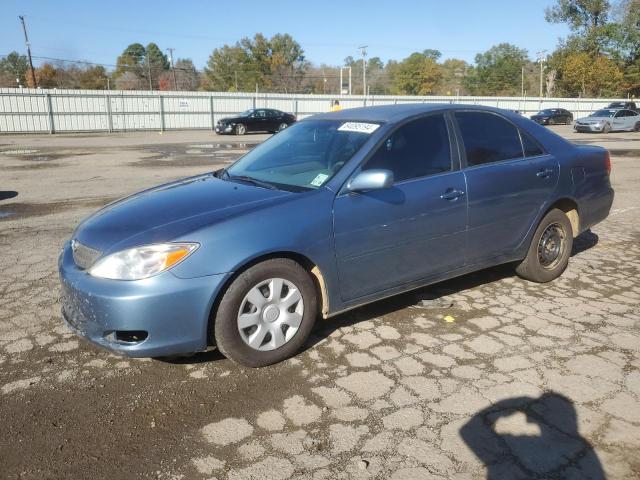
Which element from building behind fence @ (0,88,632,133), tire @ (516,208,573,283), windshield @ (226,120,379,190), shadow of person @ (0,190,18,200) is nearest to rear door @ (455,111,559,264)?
tire @ (516,208,573,283)

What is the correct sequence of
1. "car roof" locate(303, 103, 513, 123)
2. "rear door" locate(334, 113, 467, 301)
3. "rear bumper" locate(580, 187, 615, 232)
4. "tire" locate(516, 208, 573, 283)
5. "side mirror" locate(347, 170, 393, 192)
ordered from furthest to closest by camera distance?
"rear bumper" locate(580, 187, 615, 232) → "tire" locate(516, 208, 573, 283) → "car roof" locate(303, 103, 513, 123) → "rear door" locate(334, 113, 467, 301) → "side mirror" locate(347, 170, 393, 192)

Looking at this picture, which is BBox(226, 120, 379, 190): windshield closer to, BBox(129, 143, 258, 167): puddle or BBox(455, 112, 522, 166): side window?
BBox(455, 112, 522, 166): side window

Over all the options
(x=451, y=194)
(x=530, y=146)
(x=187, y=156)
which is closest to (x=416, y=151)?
(x=451, y=194)

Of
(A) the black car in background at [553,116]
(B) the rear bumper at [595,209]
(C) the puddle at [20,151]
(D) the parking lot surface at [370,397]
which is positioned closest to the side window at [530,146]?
(B) the rear bumper at [595,209]

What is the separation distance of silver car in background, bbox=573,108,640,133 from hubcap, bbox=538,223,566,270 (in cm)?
2893

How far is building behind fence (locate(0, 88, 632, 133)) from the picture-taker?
29.0 meters

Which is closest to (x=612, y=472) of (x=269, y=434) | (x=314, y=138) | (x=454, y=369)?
(x=454, y=369)

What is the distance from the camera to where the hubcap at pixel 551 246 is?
192 inches

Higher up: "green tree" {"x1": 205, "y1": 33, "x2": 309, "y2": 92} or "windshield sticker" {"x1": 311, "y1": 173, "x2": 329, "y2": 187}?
"green tree" {"x1": 205, "y1": 33, "x2": 309, "y2": 92}

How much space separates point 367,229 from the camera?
358cm

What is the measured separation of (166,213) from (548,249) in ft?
11.2

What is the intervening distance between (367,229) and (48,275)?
3.30m

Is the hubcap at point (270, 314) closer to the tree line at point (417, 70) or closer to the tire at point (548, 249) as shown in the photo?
the tire at point (548, 249)

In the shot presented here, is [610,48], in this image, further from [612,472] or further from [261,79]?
[612,472]
